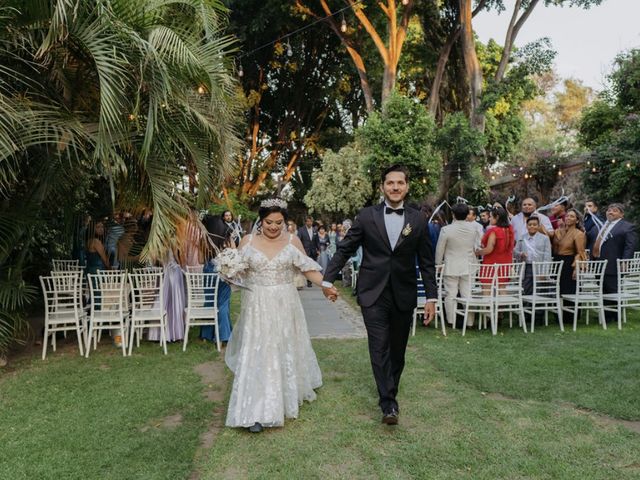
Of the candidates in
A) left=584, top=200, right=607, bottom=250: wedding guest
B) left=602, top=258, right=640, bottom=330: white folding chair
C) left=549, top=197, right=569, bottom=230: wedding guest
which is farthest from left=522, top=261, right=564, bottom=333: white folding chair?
left=549, top=197, right=569, bottom=230: wedding guest

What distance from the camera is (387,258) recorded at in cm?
427

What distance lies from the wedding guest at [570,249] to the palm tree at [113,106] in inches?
218

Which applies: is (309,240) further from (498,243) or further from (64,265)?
(64,265)

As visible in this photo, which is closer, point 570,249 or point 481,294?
point 481,294

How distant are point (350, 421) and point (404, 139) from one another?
13.7 m

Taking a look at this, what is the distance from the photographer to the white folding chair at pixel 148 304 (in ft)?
22.8

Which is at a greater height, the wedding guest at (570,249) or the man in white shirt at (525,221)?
the man in white shirt at (525,221)

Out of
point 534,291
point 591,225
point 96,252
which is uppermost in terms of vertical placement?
point 591,225

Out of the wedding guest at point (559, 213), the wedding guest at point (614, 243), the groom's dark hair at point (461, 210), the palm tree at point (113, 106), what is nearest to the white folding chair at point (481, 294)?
the groom's dark hair at point (461, 210)

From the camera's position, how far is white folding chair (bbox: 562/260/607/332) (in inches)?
317

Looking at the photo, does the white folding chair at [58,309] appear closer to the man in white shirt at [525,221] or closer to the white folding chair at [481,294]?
the white folding chair at [481,294]

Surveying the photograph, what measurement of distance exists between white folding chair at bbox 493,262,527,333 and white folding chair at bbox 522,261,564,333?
19 centimetres

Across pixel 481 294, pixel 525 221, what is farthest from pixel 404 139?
pixel 481 294

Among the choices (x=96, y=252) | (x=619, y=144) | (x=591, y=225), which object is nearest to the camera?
(x=96, y=252)
